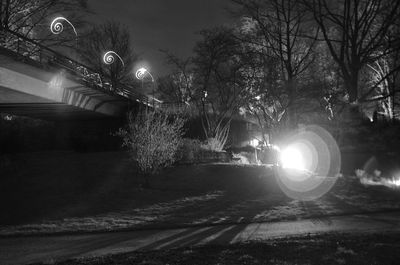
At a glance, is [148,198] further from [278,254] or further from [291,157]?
[291,157]

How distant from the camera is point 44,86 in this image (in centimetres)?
2548

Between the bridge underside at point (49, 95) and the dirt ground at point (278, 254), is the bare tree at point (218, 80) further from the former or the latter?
the dirt ground at point (278, 254)

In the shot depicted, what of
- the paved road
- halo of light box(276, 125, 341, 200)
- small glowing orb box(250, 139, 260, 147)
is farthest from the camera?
small glowing orb box(250, 139, 260, 147)

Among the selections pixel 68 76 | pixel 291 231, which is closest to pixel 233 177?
pixel 291 231

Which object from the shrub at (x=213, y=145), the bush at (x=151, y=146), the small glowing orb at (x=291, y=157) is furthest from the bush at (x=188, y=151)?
the small glowing orb at (x=291, y=157)

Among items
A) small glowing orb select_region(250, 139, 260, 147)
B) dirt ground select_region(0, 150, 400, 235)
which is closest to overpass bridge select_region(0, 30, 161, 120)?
dirt ground select_region(0, 150, 400, 235)

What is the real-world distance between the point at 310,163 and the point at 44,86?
764 inches

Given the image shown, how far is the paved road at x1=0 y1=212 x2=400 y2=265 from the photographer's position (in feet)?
34.1

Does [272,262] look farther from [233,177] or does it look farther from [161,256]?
[233,177]

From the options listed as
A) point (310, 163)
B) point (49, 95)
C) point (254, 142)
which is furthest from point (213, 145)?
point (254, 142)

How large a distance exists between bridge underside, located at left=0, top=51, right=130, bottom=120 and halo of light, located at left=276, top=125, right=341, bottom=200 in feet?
47.8

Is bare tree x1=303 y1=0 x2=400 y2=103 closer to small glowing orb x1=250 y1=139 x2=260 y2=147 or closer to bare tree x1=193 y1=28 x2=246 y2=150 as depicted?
bare tree x1=193 y1=28 x2=246 y2=150

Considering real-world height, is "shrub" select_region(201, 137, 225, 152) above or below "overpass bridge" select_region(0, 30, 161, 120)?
below

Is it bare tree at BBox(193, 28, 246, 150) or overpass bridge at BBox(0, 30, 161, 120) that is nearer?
overpass bridge at BBox(0, 30, 161, 120)
